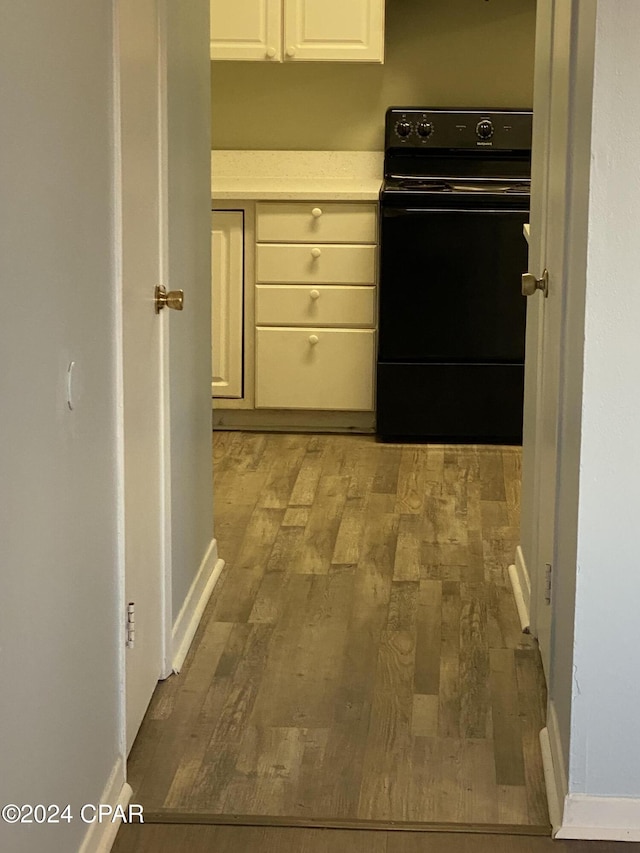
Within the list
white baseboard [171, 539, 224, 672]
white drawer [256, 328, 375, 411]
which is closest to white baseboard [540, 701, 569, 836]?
white baseboard [171, 539, 224, 672]

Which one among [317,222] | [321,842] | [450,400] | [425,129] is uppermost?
[425,129]

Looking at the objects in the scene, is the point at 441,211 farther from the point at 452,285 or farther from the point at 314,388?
the point at 314,388

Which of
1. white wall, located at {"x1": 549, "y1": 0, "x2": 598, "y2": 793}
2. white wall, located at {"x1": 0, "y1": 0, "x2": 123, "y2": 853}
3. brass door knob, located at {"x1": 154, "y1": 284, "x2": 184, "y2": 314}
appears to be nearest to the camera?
white wall, located at {"x1": 0, "y1": 0, "x2": 123, "y2": 853}

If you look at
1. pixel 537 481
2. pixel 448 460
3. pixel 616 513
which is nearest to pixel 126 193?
pixel 616 513

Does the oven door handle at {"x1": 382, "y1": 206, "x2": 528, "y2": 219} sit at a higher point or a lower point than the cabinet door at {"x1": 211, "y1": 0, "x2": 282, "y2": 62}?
lower

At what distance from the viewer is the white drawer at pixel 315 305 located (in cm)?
519

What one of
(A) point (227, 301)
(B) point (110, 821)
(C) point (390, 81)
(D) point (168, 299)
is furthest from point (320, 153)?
(B) point (110, 821)

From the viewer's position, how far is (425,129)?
538 cm

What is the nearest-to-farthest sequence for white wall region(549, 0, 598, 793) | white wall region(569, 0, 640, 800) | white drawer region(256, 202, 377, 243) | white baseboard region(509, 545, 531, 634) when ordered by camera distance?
white wall region(569, 0, 640, 800) → white wall region(549, 0, 598, 793) → white baseboard region(509, 545, 531, 634) → white drawer region(256, 202, 377, 243)

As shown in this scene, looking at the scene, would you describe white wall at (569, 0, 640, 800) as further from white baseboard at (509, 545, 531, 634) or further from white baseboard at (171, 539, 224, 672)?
white baseboard at (171, 539, 224, 672)

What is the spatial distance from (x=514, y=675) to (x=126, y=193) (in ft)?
4.65

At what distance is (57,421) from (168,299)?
3.00 ft

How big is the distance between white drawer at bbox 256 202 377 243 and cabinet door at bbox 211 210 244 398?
12cm

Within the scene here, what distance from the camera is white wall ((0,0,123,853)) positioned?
5.25 feet
